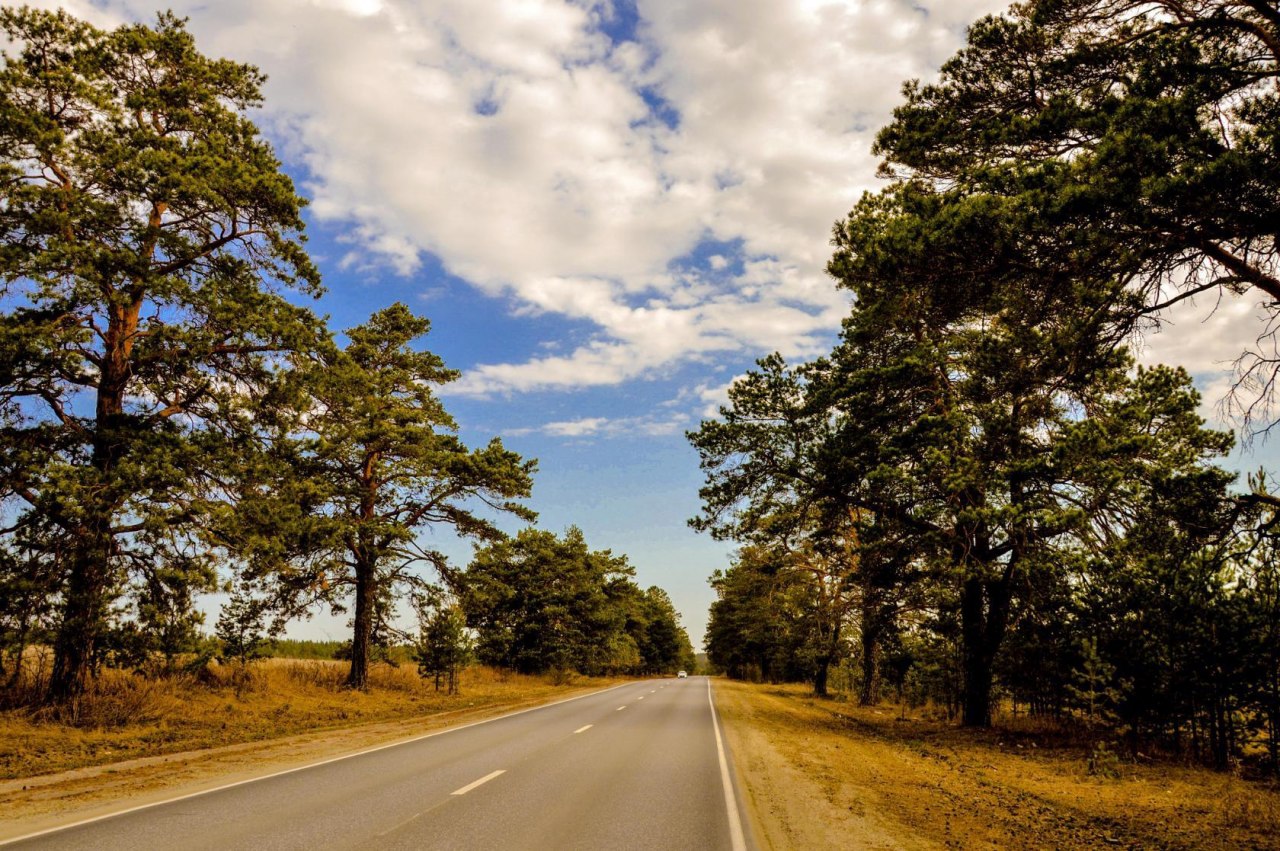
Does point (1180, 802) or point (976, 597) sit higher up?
point (976, 597)

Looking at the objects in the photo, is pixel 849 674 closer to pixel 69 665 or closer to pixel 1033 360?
pixel 1033 360

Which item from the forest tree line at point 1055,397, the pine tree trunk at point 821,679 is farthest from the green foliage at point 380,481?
the pine tree trunk at point 821,679

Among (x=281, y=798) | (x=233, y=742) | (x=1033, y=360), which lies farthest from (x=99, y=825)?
(x=1033, y=360)

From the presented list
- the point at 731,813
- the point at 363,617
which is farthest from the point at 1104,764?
the point at 363,617

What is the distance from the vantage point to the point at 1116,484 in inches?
512

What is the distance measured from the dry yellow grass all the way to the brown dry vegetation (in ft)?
36.0

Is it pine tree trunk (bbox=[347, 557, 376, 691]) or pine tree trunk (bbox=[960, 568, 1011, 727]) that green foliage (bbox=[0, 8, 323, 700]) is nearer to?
pine tree trunk (bbox=[347, 557, 376, 691])

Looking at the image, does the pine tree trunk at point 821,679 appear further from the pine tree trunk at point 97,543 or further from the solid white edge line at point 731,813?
the pine tree trunk at point 97,543

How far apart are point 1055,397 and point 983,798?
8.14 m

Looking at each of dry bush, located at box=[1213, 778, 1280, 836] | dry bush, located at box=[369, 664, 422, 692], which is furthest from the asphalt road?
dry bush, located at box=[369, 664, 422, 692]

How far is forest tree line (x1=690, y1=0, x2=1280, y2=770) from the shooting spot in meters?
7.95

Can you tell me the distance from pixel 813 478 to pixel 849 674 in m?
27.3

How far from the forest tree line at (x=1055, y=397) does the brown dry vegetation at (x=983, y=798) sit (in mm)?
1773

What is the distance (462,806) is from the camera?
8.02 metres
